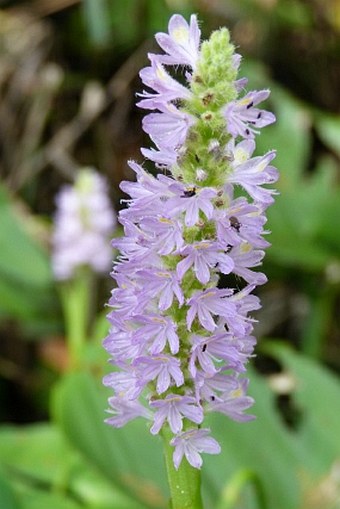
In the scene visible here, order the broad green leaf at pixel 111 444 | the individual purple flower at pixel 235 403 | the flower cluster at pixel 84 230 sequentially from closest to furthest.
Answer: the individual purple flower at pixel 235 403
the broad green leaf at pixel 111 444
the flower cluster at pixel 84 230

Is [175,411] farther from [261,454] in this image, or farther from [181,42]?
[261,454]

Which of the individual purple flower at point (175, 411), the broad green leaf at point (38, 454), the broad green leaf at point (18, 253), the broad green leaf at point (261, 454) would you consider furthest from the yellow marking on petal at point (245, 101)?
the broad green leaf at point (18, 253)

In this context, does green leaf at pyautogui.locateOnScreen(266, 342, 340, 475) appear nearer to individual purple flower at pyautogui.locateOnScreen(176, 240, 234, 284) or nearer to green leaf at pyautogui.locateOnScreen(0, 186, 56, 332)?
green leaf at pyautogui.locateOnScreen(0, 186, 56, 332)

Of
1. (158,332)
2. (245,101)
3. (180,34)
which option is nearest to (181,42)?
(180,34)

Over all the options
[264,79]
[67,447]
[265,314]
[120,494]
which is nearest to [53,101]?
[264,79]

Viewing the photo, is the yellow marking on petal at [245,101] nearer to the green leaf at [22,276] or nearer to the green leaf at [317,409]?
the green leaf at [317,409]

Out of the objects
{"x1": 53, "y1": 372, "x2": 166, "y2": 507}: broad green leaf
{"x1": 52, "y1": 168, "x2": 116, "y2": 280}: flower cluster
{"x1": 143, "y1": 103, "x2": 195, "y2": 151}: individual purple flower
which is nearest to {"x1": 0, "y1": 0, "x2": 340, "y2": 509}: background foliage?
{"x1": 53, "y1": 372, "x2": 166, "y2": 507}: broad green leaf
